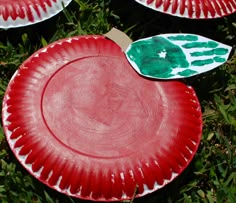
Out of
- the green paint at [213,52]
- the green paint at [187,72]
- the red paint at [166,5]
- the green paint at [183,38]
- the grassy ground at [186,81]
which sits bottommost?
the grassy ground at [186,81]

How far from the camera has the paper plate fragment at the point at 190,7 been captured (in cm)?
203

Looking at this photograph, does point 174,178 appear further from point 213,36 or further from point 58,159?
point 213,36

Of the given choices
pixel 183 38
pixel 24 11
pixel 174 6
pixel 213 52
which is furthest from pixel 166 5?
pixel 24 11

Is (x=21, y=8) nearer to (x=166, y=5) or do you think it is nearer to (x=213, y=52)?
A: (x=166, y=5)

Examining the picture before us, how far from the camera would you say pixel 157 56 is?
1.93 m

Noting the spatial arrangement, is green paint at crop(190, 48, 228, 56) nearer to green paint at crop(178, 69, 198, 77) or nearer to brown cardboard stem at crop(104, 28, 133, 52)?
green paint at crop(178, 69, 198, 77)

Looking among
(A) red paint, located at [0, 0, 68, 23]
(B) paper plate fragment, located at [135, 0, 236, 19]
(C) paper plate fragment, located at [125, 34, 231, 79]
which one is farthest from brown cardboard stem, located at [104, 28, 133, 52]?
(A) red paint, located at [0, 0, 68, 23]

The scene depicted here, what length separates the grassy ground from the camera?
1832 mm

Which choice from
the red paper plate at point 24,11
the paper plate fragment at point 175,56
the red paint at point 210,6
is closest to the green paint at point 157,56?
the paper plate fragment at point 175,56

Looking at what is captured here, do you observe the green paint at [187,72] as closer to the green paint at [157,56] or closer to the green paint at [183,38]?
the green paint at [157,56]

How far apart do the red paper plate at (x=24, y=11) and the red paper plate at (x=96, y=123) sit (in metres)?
0.16

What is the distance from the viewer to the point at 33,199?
1832 millimetres

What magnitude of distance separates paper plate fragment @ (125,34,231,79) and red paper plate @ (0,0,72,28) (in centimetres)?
33

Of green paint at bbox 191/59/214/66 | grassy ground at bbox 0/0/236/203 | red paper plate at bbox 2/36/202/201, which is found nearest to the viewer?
red paper plate at bbox 2/36/202/201
